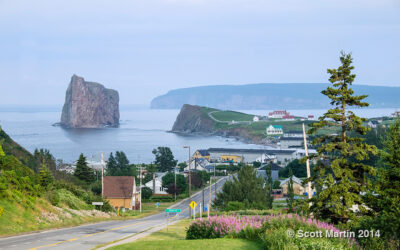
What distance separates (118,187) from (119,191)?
63 cm

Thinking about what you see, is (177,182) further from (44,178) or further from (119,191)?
(44,178)

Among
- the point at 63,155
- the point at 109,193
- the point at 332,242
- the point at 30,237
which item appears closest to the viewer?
the point at 332,242

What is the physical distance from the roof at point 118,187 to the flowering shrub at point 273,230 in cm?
5293

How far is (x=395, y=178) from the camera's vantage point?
20625mm

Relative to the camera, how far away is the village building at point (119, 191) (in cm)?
7356

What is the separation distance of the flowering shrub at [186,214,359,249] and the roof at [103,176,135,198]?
52931 mm

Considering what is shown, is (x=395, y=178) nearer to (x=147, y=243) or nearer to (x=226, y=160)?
(x=147, y=243)

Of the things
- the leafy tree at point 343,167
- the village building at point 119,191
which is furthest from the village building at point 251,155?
the leafy tree at point 343,167

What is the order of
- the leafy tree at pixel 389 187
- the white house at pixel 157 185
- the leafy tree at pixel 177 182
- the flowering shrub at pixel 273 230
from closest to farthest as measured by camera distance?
1. the flowering shrub at pixel 273 230
2. the leafy tree at pixel 389 187
3. the leafy tree at pixel 177 182
4. the white house at pixel 157 185

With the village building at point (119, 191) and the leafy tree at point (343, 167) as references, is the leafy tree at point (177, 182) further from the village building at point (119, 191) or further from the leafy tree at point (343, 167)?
the leafy tree at point (343, 167)

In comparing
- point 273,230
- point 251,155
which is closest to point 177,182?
point 251,155

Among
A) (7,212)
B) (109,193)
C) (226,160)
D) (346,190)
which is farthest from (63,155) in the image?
(346,190)

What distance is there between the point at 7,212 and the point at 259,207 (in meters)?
30.5

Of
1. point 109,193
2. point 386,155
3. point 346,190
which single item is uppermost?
point 386,155
